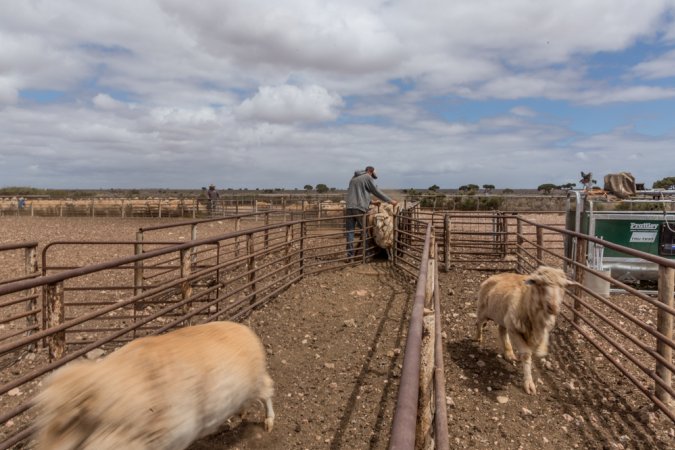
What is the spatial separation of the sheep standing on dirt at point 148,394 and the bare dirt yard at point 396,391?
1.03 m

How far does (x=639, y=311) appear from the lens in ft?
23.3

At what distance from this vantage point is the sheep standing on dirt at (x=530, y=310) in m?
4.41

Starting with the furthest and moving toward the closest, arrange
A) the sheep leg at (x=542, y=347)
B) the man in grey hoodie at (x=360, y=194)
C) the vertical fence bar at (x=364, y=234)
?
the man in grey hoodie at (x=360, y=194), the vertical fence bar at (x=364, y=234), the sheep leg at (x=542, y=347)

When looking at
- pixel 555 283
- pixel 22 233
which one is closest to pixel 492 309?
pixel 555 283

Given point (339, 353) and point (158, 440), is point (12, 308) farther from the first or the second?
point (158, 440)

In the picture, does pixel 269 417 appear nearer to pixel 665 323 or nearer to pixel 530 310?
pixel 530 310

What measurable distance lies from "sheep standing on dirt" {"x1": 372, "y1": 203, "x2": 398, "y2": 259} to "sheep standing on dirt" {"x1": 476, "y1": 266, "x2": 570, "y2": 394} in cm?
557

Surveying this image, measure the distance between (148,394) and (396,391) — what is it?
2.86m

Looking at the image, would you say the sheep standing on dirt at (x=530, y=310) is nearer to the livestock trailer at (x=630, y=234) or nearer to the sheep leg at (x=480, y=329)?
the sheep leg at (x=480, y=329)

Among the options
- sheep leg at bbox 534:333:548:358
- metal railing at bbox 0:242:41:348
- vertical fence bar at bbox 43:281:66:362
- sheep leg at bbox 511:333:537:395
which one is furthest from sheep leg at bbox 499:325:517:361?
metal railing at bbox 0:242:41:348

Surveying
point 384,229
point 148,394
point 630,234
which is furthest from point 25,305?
point 630,234

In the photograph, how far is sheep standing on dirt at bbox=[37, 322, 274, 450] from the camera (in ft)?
6.35

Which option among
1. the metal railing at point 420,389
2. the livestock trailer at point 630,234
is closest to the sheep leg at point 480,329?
the metal railing at point 420,389

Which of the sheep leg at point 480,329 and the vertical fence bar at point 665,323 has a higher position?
the vertical fence bar at point 665,323
